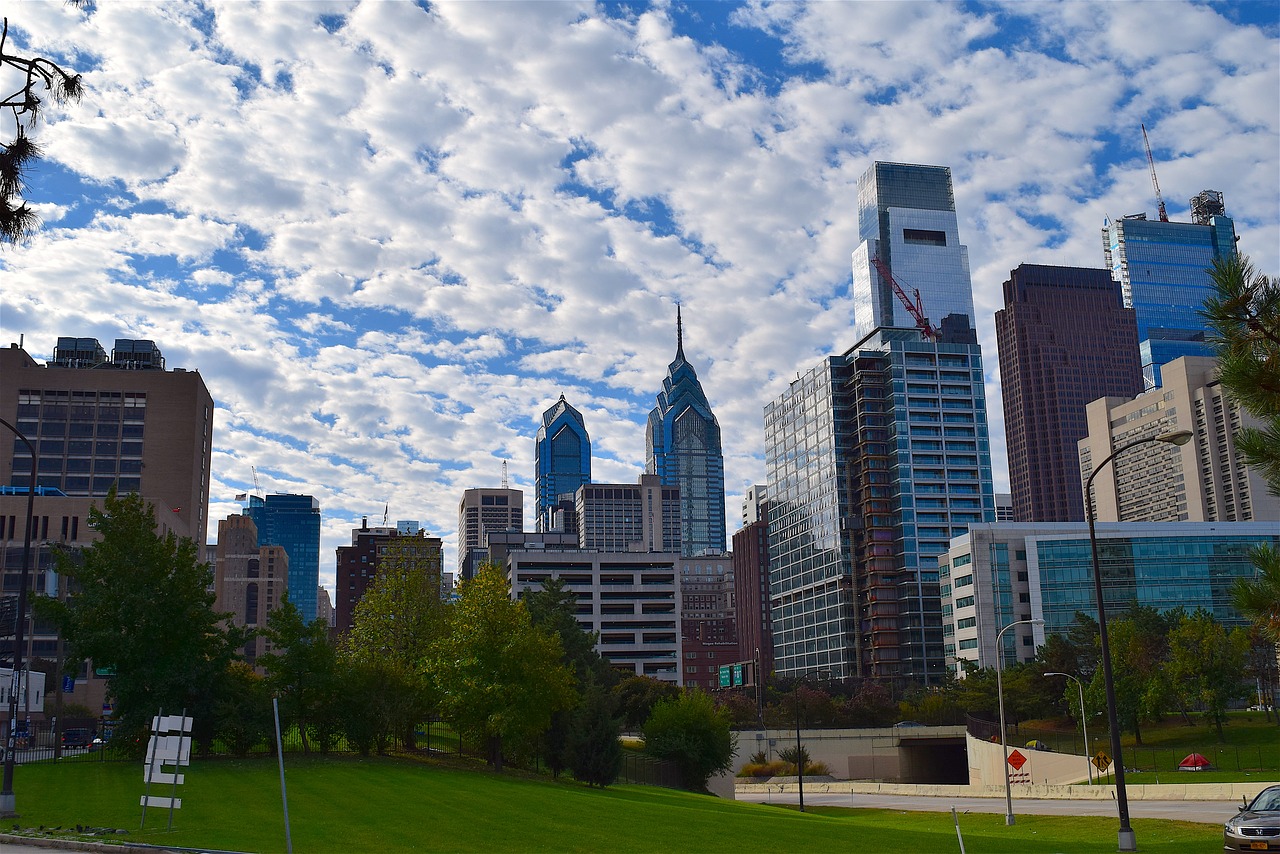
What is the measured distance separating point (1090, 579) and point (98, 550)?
12581 cm

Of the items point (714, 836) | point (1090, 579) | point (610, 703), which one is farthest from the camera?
point (1090, 579)

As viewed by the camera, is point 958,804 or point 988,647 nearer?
point 958,804

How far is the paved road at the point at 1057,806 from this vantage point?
154 feet

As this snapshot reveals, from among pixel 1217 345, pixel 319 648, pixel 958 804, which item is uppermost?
pixel 1217 345

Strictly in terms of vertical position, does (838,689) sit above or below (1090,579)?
below

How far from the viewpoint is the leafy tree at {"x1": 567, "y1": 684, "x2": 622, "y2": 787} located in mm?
59156

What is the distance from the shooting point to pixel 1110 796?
198 feet

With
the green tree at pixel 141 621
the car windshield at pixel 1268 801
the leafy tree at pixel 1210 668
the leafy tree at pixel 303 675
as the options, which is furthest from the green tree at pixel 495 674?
the leafy tree at pixel 1210 668

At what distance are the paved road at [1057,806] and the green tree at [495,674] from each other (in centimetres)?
2390

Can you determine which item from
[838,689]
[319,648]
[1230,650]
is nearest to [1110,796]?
[1230,650]

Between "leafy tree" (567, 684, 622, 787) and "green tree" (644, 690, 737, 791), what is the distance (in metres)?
17.7

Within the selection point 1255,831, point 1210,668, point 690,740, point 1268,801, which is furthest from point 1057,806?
point 1210,668

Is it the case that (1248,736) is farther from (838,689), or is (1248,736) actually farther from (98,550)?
(98,550)

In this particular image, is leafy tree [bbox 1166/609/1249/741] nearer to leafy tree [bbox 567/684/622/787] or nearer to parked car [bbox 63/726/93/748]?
leafy tree [bbox 567/684/622/787]
